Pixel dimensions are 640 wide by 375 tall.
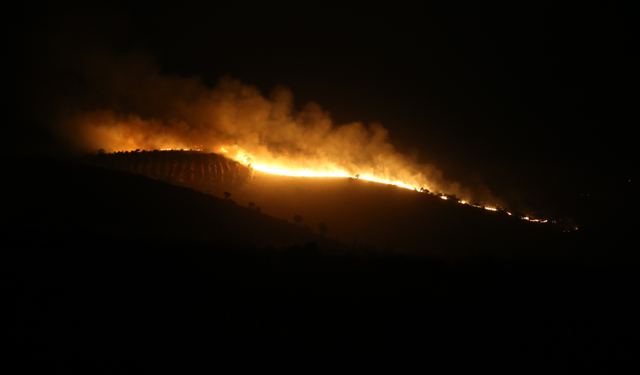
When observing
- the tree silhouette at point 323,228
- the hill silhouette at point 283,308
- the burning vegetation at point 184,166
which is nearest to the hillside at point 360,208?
the burning vegetation at point 184,166

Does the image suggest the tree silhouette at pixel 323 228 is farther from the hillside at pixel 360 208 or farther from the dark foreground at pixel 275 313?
the dark foreground at pixel 275 313

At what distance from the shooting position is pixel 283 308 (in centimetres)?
569

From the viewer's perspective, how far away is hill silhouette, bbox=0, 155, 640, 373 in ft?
15.8

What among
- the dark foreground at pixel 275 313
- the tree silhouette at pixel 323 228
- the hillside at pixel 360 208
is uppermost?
the hillside at pixel 360 208

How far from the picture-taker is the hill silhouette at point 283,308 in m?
4.82

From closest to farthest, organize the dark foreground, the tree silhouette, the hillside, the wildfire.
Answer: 1. the dark foreground
2. the tree silhouette
3. the hillside
4. the wildfire

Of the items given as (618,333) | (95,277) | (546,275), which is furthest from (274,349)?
(546,275)

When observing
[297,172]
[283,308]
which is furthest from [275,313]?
[297,172]

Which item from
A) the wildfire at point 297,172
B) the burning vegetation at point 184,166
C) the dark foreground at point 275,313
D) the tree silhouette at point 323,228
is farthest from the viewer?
the wildfire at point 297,172

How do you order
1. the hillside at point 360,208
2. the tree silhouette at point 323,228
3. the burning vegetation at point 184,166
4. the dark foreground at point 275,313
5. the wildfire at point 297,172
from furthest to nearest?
the wildfire at point 297,172 < the burning vegetation at point 184,166 < the hillside at point 360,208 < the tree silhouette at point 323,228 < the dark foreground at point 275,313

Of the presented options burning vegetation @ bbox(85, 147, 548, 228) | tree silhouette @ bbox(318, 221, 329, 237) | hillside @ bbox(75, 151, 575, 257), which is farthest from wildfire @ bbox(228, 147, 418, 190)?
tree silhouette @ bbox(318, 221, 329, 237)

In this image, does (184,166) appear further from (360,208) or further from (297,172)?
(360,208)

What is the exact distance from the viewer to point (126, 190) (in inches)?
535

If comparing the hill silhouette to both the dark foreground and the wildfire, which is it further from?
the wildfire
